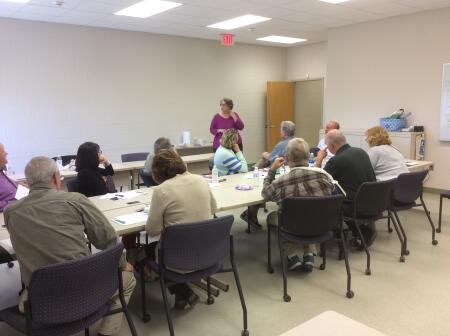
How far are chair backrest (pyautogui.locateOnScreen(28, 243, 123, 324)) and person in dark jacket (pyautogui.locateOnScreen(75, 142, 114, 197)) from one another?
1.66 metres

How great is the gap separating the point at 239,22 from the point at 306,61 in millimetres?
2929

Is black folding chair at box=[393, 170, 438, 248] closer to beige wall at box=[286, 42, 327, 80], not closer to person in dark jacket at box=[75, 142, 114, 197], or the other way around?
person in dark jacket at box=[75, 142, 114, 197]

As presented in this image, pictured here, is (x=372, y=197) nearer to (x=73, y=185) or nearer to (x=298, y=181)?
(x=298, y=181)

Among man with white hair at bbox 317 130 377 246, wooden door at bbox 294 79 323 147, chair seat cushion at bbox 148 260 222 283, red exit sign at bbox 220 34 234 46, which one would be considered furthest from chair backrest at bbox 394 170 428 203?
wooden door at bbox 294 79 323 147

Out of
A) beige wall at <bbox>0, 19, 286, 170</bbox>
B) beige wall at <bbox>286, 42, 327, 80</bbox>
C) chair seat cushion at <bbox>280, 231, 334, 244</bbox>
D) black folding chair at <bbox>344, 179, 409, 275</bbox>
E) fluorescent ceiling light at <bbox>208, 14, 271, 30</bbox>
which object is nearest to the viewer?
chair seat cushion at <bbox>280, 231, 334, 244</bbox>

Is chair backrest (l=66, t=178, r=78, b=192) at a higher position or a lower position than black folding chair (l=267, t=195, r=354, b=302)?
higher

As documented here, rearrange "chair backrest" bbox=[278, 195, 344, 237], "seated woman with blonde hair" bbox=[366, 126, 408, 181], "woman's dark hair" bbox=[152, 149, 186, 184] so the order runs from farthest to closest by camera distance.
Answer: "seated woman with blonde hair" bbox=[366, 126, 408, 181] < "chair backrest" bbox=[278, 195, 344, 237] < "woman's dark hair" bbox=[152, 149, 186, 184]

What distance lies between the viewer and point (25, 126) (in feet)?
19.8

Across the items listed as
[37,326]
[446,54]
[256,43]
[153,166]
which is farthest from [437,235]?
[256,43]

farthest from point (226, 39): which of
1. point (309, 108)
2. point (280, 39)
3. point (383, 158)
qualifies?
point (383, 158)

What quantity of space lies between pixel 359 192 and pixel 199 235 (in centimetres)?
172

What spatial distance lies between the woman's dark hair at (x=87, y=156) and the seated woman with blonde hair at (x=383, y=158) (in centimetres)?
278

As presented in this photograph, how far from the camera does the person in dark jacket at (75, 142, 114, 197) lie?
3.39 metres

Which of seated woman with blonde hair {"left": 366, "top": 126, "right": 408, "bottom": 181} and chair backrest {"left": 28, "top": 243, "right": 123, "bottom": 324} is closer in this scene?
chair backrest {"left": 28, "top": 243, "right": 123, "bottom": 324}
